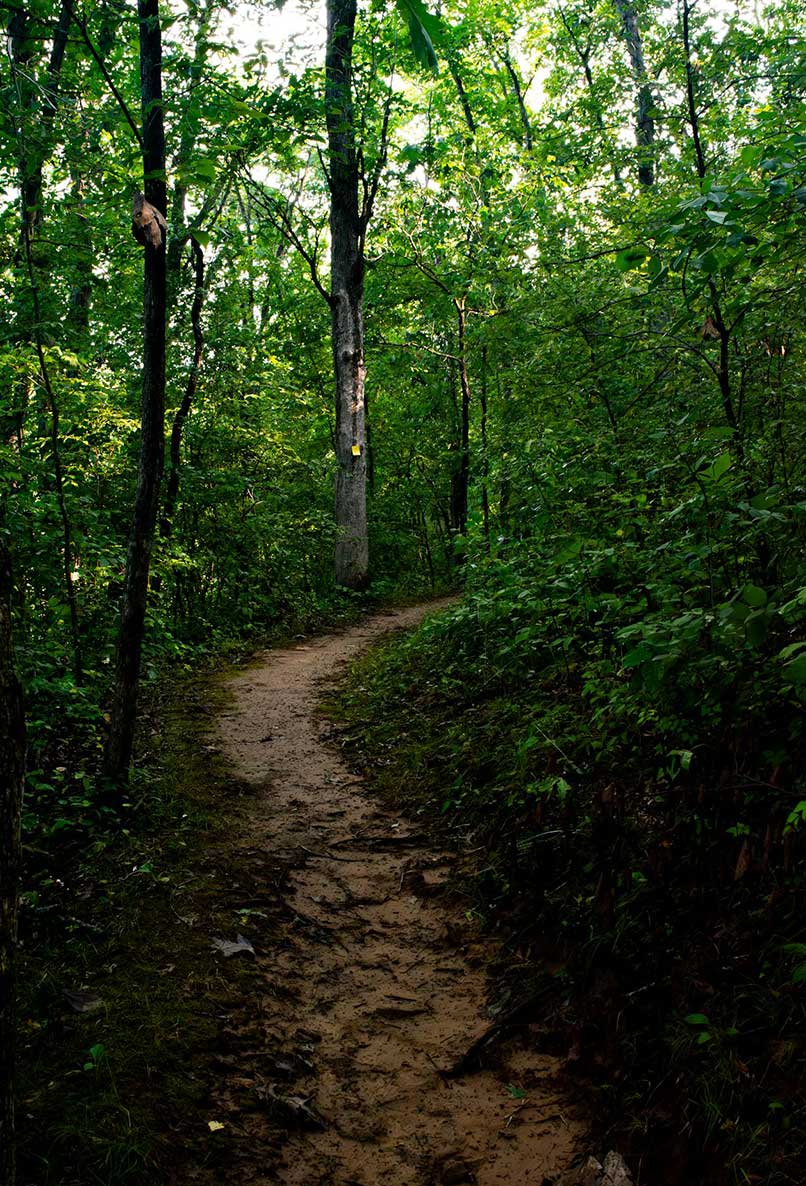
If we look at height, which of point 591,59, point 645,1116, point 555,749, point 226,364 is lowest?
point 645,1116

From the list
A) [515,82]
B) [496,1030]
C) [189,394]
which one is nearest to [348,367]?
[189,394]

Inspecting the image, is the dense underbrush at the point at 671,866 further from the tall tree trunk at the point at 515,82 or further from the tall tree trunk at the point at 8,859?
the tall tree trunk at the point at 515,82

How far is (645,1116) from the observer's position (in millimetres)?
2508

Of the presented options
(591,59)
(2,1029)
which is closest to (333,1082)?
(2,1029)

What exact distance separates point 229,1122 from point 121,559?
5172mm

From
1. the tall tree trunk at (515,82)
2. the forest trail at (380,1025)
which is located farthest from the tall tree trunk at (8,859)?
the tall tree trunk at (515,82)

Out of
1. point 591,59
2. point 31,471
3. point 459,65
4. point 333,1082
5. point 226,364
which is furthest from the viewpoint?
point 591,59

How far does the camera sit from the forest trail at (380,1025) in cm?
257

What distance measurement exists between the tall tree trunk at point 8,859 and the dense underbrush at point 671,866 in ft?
6.45

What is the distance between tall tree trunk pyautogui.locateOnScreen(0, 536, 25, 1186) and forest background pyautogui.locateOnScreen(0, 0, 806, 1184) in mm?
20

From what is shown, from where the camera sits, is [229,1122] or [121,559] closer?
[229,1122]

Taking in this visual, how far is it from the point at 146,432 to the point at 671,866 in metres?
4.12

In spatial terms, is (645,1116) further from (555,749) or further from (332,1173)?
(555,749)

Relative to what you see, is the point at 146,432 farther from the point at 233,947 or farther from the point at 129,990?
the point at 129,990
